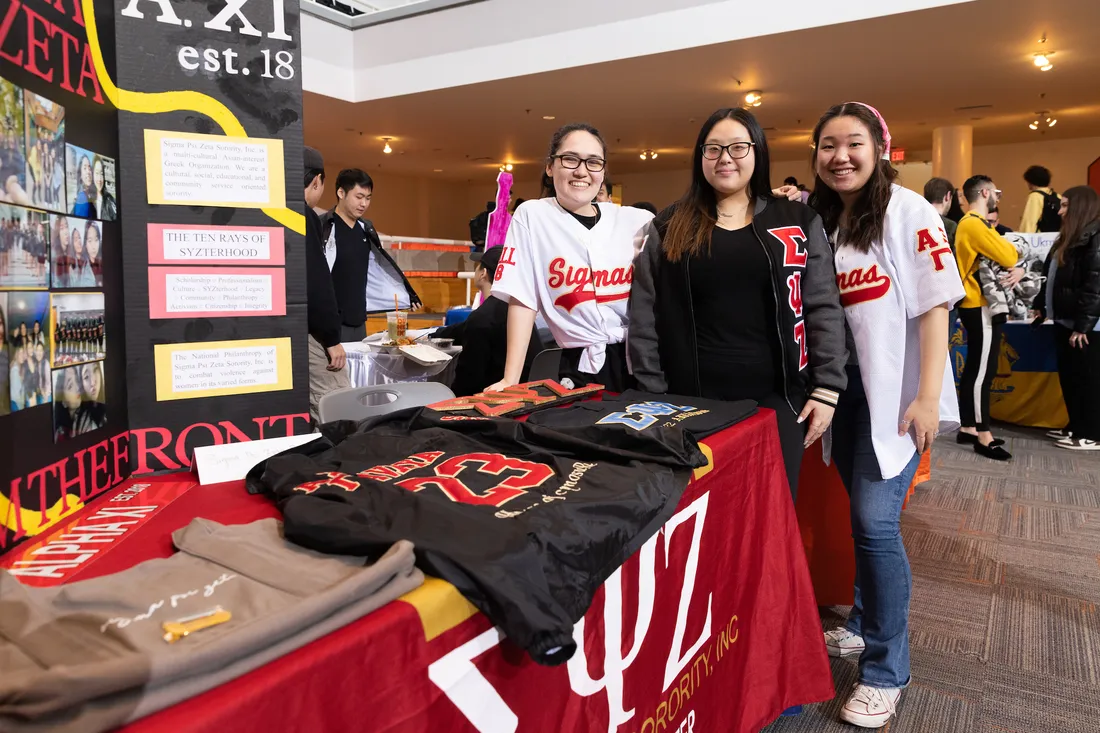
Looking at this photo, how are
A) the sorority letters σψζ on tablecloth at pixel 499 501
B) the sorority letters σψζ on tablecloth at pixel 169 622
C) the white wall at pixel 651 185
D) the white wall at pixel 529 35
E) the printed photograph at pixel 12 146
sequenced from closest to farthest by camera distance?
the sorority letters σψζ on tablecloth at pixel 169 622 → the sorority letters σψζ on tablecloth at pixel 499 501 → the printed photograph at pixel 12 146 → the white wall at pixel 529 35 → the white wall at pixel 651 185

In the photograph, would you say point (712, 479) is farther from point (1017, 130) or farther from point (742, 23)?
point (1017, 130)

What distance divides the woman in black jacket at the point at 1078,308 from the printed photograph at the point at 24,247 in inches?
200

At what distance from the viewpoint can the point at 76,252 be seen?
3.54ft

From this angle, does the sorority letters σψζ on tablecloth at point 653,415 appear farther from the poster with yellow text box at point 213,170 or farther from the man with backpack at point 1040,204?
the man with backpack at point 1040,204

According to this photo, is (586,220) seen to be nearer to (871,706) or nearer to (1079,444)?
(871,706)

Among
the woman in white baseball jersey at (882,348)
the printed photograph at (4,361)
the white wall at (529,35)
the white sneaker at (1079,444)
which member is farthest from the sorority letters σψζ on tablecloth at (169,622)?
the white wall at (529,35)

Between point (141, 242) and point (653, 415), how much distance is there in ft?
2.98

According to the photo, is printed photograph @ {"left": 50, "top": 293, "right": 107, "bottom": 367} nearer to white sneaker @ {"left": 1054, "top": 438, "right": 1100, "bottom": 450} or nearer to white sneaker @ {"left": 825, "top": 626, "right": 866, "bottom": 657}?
white sneaker @ {"left": 825, "top": 626, "right": 866, "bottom": 657}

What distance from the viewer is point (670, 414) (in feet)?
4.47

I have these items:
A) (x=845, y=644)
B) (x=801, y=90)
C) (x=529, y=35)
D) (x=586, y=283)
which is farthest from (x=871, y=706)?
(x=801, y=90)

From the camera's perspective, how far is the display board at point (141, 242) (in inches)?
37.4

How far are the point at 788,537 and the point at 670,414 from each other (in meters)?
0.52

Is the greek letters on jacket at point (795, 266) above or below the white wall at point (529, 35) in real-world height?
below

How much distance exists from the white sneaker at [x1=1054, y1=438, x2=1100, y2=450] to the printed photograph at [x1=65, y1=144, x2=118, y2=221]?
5235 mm
